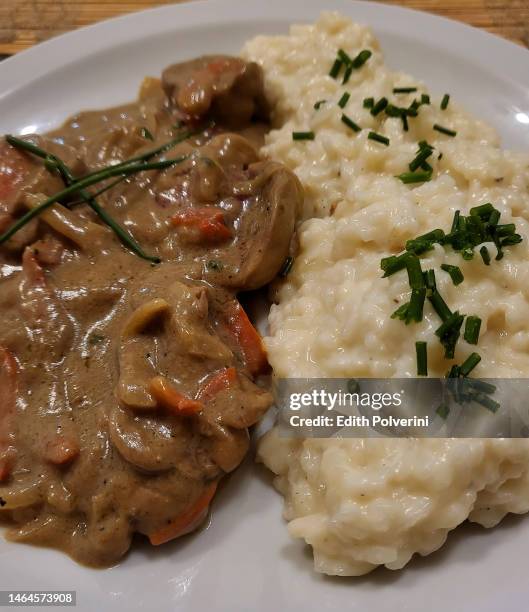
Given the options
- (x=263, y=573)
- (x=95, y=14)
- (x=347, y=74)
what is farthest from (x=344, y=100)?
(x=95, y=14)

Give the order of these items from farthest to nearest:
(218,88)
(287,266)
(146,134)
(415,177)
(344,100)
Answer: (218,88) < (146,134) < (344,100) < (287,266) < (415,177)

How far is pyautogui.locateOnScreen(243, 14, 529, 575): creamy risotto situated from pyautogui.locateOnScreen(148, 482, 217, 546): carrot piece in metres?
0.30

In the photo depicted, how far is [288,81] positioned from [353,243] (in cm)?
156

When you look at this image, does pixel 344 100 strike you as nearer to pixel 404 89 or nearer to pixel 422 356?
pixel 404 89

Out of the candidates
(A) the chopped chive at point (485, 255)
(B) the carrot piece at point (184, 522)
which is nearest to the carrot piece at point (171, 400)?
(B) the carrot piece at point (184, 522)

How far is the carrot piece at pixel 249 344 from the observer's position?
2855 mm

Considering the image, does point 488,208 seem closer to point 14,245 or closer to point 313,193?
point 313,193

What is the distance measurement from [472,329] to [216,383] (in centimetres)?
105

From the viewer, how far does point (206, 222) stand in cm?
303

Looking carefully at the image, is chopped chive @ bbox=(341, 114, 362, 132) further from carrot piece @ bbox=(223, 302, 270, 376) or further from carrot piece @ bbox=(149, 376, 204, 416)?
carrot piece @ bbox=(149, 376, 204, 416)

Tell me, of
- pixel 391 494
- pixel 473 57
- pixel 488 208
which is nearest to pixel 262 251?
pixel 488 208

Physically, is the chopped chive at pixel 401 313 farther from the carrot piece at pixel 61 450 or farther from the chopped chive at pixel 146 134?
the chopped chive at pixel 146 134

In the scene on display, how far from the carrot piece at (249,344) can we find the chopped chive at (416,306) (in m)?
0.76

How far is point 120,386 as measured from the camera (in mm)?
2490
